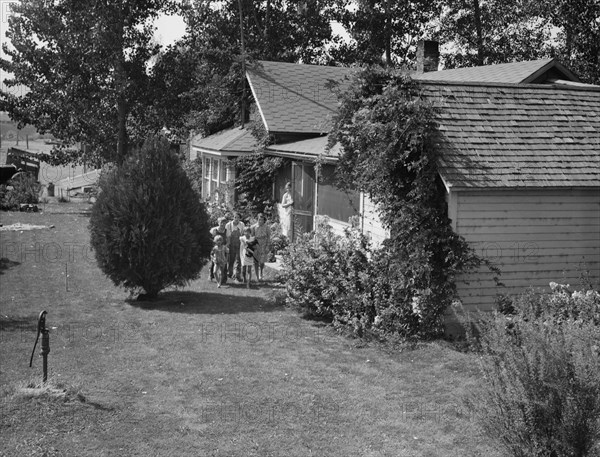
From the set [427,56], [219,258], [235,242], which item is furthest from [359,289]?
[427,56]

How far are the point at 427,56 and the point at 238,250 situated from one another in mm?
13086

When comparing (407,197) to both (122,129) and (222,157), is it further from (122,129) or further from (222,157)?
→ (122,129)

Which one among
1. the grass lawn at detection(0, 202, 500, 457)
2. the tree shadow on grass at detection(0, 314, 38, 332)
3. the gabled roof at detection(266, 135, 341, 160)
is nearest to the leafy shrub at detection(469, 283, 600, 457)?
the grass lawn at detection(0, 202, 500, 457)

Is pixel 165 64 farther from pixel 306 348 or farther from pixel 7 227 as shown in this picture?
pixel 306 348

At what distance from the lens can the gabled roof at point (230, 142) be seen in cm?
2372

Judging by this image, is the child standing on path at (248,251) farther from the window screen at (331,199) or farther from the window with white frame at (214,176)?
the window with white frame at (214,176)

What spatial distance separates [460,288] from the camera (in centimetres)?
1226

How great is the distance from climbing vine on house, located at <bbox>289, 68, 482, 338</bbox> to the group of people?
13.5 ft

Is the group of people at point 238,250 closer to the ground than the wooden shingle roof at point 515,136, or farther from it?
closer to the ground

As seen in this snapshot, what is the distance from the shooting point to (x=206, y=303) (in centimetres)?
1497

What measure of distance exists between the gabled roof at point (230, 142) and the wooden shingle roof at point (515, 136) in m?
11.1

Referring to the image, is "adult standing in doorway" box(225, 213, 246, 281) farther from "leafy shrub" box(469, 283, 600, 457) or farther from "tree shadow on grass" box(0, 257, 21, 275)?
"leafy shrub" box(469, 283, 600, 457)

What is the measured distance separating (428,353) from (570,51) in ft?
74.9

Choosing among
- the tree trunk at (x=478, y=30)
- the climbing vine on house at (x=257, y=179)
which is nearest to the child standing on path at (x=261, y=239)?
the climbing vine on house at (x=257, y=179)
